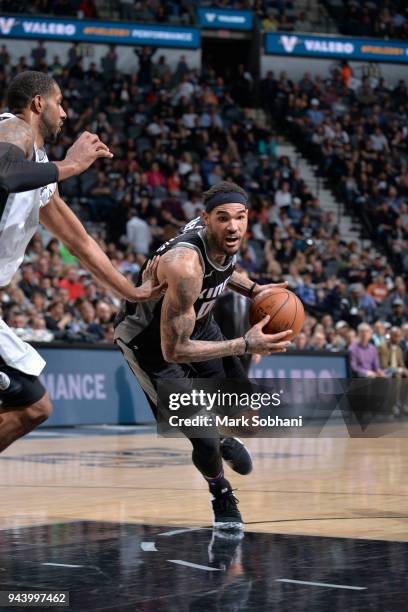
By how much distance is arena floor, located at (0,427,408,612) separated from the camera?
4.48m

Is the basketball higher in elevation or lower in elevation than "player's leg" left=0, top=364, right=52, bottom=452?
higher

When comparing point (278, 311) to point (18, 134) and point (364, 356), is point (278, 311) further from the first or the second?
point (364, 356)

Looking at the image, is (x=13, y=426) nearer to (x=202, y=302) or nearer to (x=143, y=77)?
(x=202, y=302)

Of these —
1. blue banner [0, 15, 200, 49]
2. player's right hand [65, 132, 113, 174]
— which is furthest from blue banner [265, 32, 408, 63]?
player's right hand [65, 132, 113, 174]

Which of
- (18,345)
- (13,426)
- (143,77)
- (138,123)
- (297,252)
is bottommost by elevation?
(13,426)

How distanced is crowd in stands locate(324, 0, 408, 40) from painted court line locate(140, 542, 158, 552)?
26.6m

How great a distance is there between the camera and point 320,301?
20.7 metres

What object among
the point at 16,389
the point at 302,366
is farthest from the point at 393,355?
the point at 16,389

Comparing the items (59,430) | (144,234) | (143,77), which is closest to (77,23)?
(143,77)

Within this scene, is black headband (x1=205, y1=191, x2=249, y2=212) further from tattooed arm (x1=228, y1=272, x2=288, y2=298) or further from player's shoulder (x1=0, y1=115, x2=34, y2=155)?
player's shoulder (x1=0, y1=115, x2=34, y2=155)

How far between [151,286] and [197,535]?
141 cm

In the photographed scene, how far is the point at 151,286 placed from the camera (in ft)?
19.4

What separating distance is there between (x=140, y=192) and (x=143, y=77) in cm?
532

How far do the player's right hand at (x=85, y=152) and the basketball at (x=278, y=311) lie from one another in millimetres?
1482
